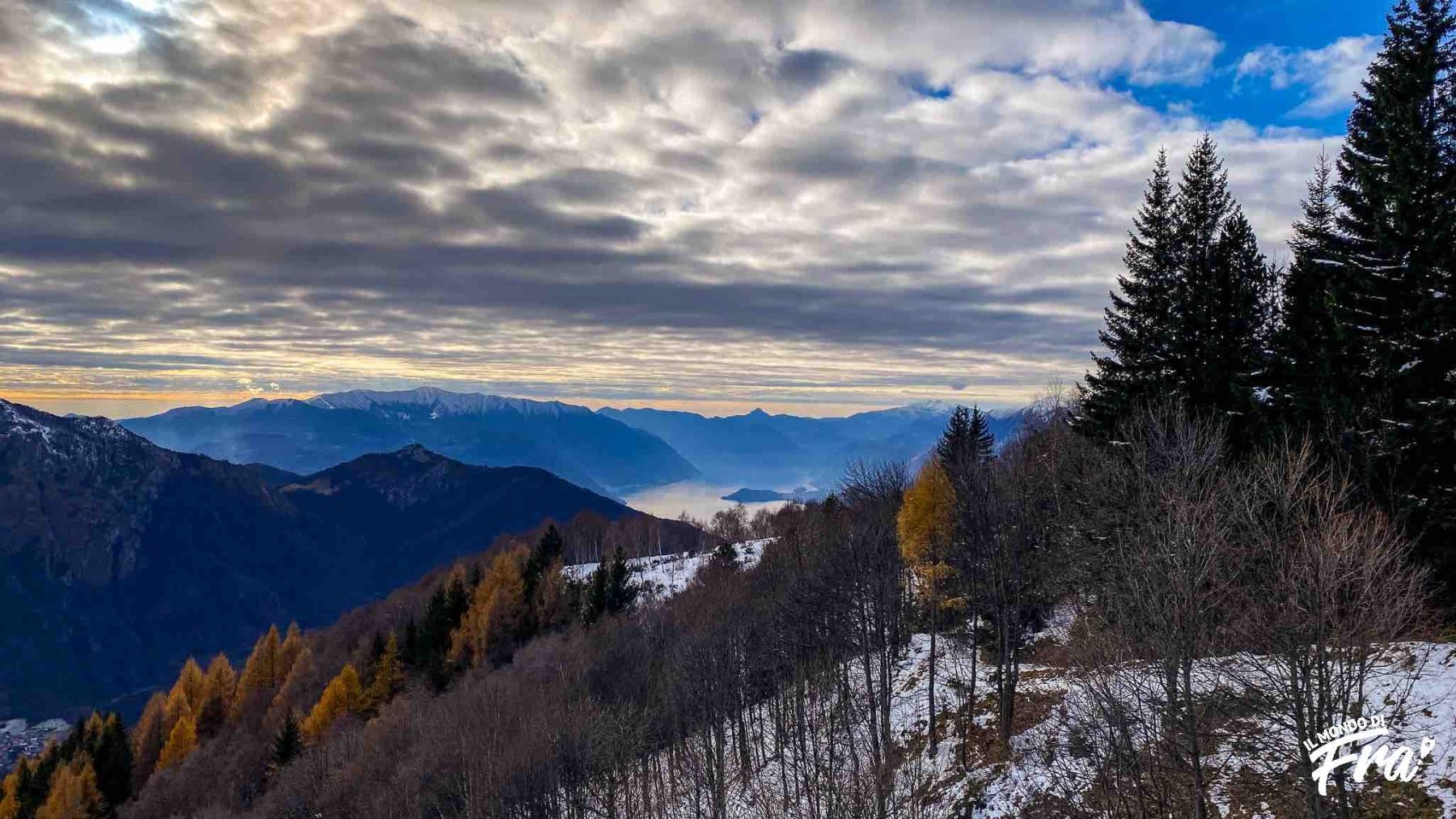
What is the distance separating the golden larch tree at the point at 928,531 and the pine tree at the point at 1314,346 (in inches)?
868

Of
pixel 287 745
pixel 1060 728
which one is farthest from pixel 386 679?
pixel 1060 728

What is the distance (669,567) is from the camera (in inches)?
4988

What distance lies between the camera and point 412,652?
90.1m

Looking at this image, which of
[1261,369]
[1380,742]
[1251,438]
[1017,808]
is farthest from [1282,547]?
[1261,369]

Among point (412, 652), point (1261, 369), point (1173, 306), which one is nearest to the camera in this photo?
point (1261, 369)

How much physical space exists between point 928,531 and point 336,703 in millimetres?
71672

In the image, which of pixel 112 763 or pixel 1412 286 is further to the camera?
pixel 112 763

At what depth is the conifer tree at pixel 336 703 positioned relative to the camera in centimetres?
8188

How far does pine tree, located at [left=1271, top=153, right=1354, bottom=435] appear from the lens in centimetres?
2914

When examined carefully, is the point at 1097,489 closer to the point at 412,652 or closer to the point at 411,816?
the point at 411,816

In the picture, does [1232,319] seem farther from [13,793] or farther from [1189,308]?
[13,793]

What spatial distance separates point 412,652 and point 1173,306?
8911cm

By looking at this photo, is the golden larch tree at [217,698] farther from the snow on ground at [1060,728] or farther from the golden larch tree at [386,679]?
the snow on ground at [1060,728]

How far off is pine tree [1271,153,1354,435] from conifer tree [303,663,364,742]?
9161cm
